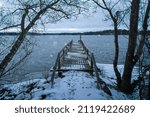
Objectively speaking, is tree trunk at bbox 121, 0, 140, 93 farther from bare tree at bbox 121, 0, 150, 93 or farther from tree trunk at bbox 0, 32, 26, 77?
tree trunk at bbox 0, 32, 26, 77

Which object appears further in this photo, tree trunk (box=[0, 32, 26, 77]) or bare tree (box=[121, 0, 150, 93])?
tree trunk (box=[0, 32, 26, 77])

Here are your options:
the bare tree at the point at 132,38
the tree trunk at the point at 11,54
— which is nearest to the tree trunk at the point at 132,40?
the bare tree at the point at 132,38

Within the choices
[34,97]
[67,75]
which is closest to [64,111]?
[34,97]

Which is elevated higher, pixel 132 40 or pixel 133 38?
pixel 133 38

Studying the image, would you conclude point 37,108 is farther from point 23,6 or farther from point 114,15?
point 114,15

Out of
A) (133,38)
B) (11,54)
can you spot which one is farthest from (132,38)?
(11,54)

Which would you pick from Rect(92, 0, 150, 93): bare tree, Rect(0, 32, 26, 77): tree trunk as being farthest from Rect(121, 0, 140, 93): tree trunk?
Rect(0, 32, 26, 77): tree trunk

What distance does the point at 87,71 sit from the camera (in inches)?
619

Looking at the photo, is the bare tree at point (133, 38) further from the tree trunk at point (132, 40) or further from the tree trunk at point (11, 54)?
the tree trunk at point (11, 54)

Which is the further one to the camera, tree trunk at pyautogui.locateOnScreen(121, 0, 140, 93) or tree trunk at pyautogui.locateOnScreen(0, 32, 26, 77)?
tree trunk at pyautogui.locateOnScreen(0, 32, 26, 77)

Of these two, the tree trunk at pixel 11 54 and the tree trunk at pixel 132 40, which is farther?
the tree trunk at pixel 11 54

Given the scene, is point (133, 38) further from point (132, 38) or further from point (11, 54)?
point (11, 54)

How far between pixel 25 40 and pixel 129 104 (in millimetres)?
7900

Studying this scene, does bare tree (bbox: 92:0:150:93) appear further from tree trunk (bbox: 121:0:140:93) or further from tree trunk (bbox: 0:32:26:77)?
tree trunk (bbox: 0:32:26:77)
